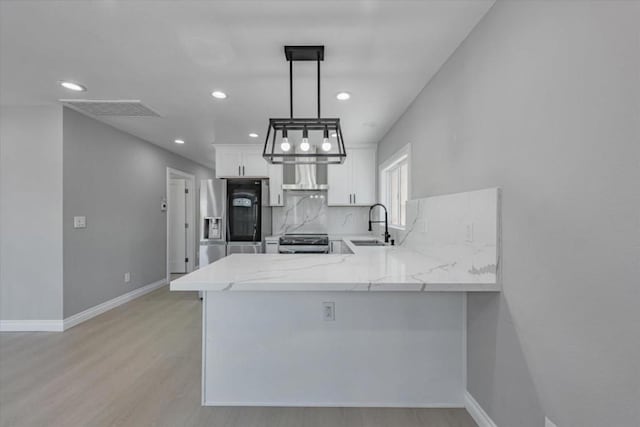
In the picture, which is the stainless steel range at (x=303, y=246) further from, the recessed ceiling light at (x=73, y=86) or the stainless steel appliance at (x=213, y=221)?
the recessed ceiling light at (x=73, y=86)

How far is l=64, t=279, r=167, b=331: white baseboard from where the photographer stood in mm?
3197

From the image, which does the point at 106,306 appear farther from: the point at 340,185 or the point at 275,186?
the point at 340,185

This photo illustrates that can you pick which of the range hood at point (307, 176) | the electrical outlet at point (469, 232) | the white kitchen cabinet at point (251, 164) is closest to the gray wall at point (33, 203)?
the white kitchen cabinet at point (251, 164)

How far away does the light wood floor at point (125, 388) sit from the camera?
1759mm

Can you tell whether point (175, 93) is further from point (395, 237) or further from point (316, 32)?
point (395, 237)

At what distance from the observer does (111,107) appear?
304cm

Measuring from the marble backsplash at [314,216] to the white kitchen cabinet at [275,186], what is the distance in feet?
Result: 0.51

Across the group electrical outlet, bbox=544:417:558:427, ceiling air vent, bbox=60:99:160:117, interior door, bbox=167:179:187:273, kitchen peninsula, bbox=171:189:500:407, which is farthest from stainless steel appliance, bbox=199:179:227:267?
electrical outlet, bbox=544:417:558:427

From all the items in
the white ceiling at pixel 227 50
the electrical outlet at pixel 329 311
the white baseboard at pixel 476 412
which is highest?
the white ceiling at pixel 227 50

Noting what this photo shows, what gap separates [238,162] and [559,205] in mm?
4281

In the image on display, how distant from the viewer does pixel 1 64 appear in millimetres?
2199

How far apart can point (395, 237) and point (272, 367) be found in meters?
2.22

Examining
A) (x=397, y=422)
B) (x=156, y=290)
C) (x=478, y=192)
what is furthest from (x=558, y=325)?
(x=156, y=290)

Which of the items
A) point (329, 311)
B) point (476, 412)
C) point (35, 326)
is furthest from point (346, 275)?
point (35, 326)
